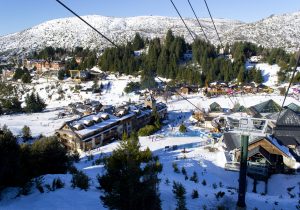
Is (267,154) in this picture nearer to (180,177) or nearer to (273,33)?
(180,177)

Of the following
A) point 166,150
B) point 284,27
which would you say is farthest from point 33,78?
point 284,27

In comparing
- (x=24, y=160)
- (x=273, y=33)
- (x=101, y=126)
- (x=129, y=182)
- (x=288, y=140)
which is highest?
(x=273, y=33)

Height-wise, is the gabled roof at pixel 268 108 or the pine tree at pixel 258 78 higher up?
the pine tree at pixel 258 78

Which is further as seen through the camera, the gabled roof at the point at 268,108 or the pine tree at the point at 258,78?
the pine tree at the point at 258,78

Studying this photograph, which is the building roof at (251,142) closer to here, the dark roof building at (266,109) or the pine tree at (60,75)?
the dark roof building at (266,109)

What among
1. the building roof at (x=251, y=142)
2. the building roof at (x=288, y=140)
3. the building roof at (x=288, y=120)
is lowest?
the building roof at (x=288, y=140)

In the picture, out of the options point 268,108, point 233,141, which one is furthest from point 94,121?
point 268,108

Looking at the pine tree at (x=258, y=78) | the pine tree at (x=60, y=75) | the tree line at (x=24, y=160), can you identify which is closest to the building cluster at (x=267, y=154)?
the tree line at (x=24, y=160)
